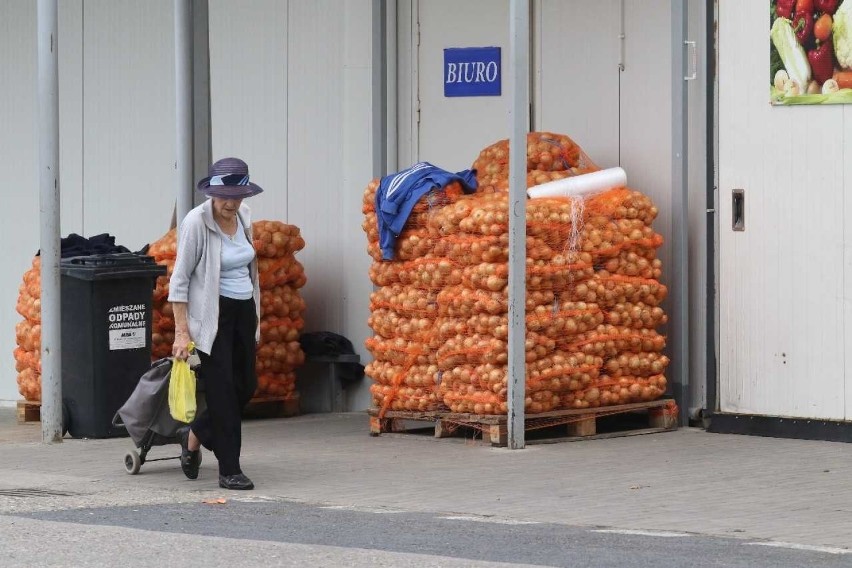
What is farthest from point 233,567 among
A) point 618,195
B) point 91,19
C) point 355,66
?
point 91,19

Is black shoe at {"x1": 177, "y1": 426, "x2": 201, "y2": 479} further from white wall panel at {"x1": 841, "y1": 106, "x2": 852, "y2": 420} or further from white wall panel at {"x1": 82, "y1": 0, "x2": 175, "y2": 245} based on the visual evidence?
white wall panel at {"x1": 82, "y1": 0, "x2": 175, "y2": 245}

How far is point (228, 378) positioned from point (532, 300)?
2.61 metres

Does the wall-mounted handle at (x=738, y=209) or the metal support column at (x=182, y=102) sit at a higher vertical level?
the metal support column at (x=182, y=102)

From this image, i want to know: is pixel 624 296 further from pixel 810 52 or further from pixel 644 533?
pixel 644 533

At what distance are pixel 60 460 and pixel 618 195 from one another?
418cm

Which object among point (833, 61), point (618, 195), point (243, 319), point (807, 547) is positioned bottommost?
point (807, 547)

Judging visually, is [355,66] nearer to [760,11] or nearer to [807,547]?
[760,11]

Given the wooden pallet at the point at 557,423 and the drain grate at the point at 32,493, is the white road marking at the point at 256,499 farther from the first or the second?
the wooden pallet at the point at 557,423

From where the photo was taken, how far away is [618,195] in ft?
41.5

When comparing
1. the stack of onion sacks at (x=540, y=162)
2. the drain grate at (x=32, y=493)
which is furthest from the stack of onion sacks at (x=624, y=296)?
the drain grate at (x=32, y=493)

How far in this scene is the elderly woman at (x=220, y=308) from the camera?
10227mm

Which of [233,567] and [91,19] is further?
[91,19]

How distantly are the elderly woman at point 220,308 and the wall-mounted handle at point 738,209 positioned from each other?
384 centimetres

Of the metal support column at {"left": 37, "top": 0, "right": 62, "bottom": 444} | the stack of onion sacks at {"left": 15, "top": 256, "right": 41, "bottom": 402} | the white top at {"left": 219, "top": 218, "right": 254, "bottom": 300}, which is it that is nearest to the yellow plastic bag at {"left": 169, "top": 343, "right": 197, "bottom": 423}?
the white top at {"left": 219, "top": 218, "right": 254, "bottom": 300}
